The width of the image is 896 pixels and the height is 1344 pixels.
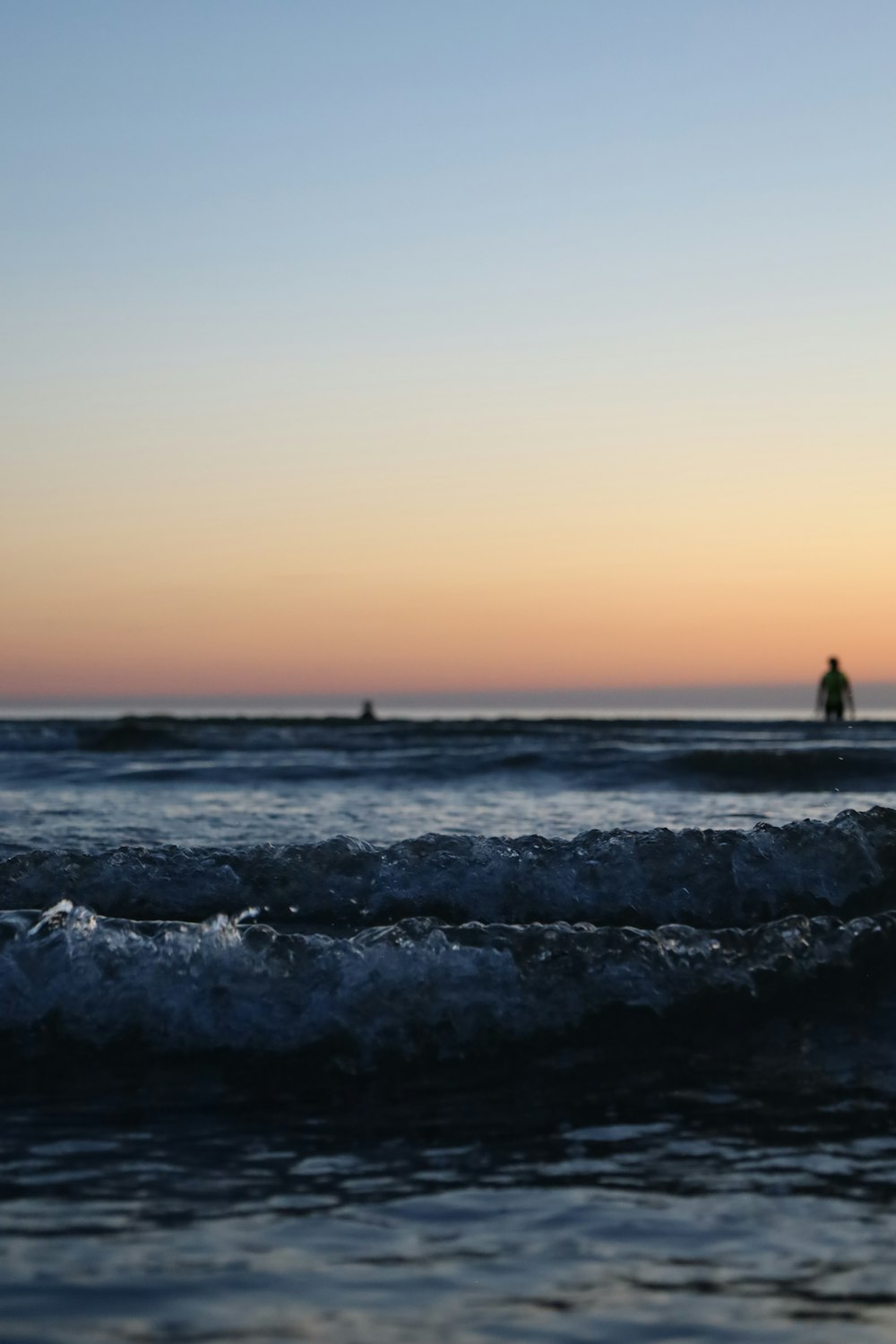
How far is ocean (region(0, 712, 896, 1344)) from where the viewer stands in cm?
303

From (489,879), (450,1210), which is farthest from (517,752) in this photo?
(450,1210)

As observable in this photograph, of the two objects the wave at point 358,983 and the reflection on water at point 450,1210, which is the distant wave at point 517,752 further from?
the reflection on water at point 450,1210

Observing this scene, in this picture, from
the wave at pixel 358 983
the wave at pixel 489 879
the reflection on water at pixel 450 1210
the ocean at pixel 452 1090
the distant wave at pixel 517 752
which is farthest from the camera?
the distant wave at pixel 517 752

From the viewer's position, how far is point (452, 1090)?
472 centimetres

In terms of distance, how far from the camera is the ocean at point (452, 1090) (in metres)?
3.03

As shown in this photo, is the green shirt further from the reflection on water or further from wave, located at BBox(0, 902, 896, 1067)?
the reflection on water

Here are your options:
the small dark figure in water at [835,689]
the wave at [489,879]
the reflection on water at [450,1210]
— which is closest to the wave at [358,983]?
the reflection on water at [450,1210]

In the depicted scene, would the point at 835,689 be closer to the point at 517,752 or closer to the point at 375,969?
the point at 517,752

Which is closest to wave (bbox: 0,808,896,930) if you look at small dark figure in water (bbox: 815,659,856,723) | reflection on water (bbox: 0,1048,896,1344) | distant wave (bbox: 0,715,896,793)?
reflection on water (bbox: 0,1048,896,1344)

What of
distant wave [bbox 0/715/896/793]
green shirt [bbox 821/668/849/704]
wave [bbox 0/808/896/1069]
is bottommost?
wave [bbox 0/808/896/1069]

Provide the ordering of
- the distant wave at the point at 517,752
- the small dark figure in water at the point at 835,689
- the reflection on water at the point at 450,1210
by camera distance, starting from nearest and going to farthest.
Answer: the reflection on water at the point at 450,1210 < the distant wave at the point at 517,752 < the small dark figure in water at the point at 835,689

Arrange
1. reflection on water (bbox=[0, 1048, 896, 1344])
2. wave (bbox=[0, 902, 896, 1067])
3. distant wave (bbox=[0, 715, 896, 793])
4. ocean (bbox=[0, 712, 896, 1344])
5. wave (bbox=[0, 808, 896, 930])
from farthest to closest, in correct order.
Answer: distant wave (bbox=[0, 715, 896, 793]), wave (bbox=[0, 808, 896, 930]), wave (bbox=[0, 902, 896, 1067]), ocean (bbox=[0, 712, 896, 1344]), reflection on water (bbox=[0, 1048, 896, 1344])

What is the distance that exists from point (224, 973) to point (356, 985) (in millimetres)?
516

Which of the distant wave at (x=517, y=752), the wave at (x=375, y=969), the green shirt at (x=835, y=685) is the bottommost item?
the wave at (x=375, y=969)
